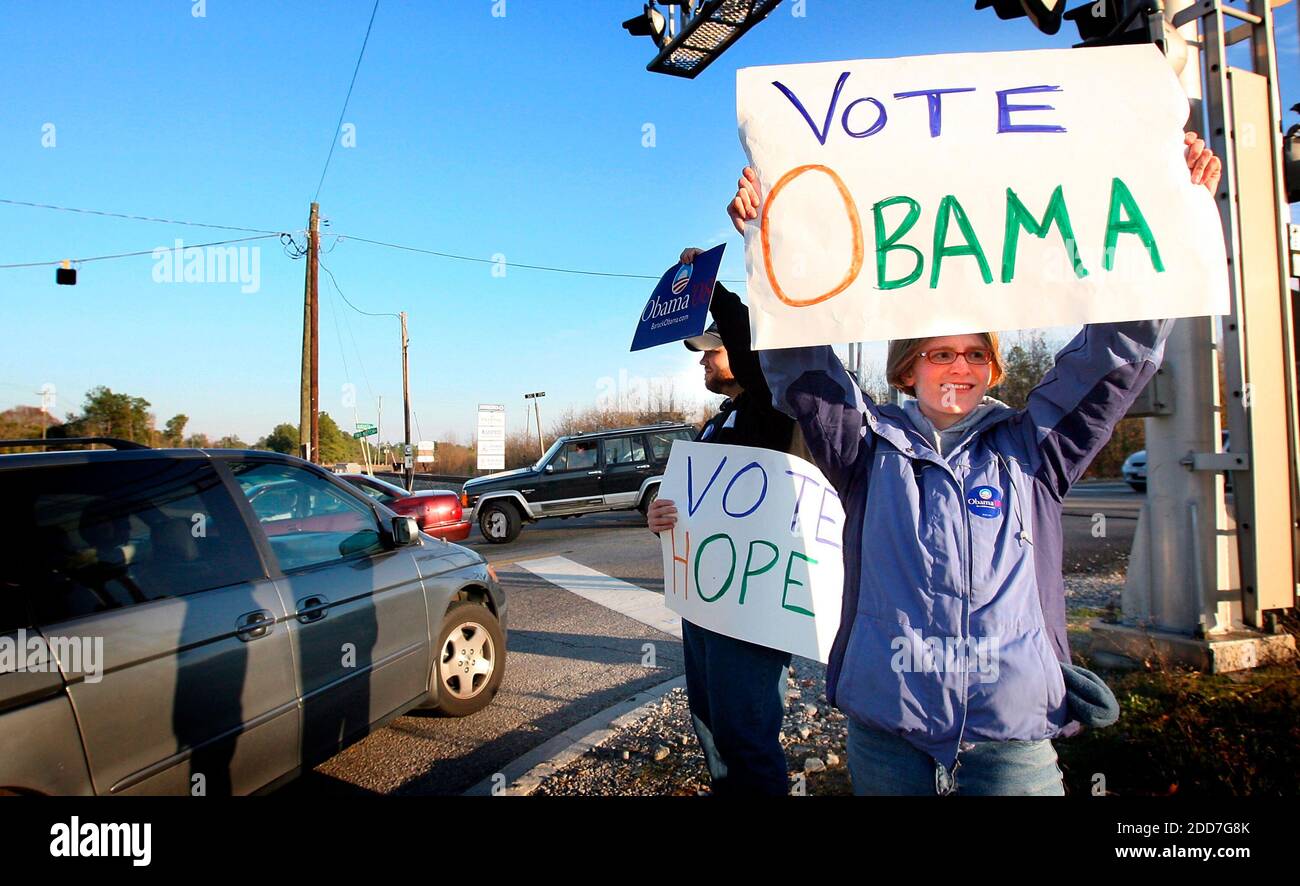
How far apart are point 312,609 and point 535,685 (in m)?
2.31

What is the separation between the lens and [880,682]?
61.1 inches

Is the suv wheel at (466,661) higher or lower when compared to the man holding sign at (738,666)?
lower

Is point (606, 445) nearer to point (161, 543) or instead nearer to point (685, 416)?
point (161, 543)

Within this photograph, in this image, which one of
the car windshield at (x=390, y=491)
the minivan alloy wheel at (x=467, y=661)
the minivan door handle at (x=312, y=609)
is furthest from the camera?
the car windshield at (x=390, y=491)

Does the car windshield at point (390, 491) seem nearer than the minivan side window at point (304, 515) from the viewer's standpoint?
No

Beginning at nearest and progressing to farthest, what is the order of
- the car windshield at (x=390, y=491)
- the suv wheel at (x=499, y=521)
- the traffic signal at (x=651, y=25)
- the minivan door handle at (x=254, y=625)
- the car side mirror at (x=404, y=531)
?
the minivan door handle at (x=254, y=625), the car side mirror at (x=404, y=531), the traffic signal at (x=651, y=25), the car windshield at (x=390, y=491), the suv wheel at (x=499, y=521)

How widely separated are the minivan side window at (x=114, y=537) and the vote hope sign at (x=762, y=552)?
196 centimetres

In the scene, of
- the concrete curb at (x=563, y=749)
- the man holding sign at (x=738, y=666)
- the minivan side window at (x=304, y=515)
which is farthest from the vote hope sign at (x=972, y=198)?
the minivan side window at (x=304, y=515)

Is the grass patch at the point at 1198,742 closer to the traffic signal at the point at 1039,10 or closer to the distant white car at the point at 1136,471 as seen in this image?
the traffic signal at the point at 1039,10

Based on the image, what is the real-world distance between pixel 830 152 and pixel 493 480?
44.7 feet

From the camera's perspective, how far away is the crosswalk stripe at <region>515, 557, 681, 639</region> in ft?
23.4

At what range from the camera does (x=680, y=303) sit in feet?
8.16

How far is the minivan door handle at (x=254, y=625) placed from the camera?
2.89 metres

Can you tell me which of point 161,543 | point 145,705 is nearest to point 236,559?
point 161,543
